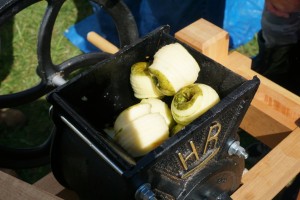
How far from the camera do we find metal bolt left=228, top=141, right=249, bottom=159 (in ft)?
2.98

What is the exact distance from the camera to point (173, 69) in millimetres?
890

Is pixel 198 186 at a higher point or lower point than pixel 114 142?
lower

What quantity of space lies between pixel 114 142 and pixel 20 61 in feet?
7.41

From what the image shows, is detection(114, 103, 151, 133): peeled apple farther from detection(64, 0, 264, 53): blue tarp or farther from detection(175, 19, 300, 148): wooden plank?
detection(64, 0, 264, 53): blue tarp

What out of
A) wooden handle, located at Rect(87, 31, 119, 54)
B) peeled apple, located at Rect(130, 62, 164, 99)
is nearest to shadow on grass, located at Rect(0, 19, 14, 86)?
wooden handle, located at Rect(87, 31, 119, 54)

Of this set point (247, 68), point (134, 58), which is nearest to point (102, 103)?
point (134, 58)

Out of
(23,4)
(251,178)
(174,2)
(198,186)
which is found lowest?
(174,2)

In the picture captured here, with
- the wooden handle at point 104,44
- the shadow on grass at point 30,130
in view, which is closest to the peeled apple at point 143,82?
the wooden handle at point 104,44

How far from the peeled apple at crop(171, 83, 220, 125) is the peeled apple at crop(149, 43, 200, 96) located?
0.02m

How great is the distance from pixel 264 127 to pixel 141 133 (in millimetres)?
504

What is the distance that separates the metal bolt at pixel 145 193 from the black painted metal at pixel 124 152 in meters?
0.01

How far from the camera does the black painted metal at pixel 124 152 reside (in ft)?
2.48

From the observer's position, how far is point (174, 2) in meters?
2.44

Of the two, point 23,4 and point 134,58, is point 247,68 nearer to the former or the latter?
point 134,58
